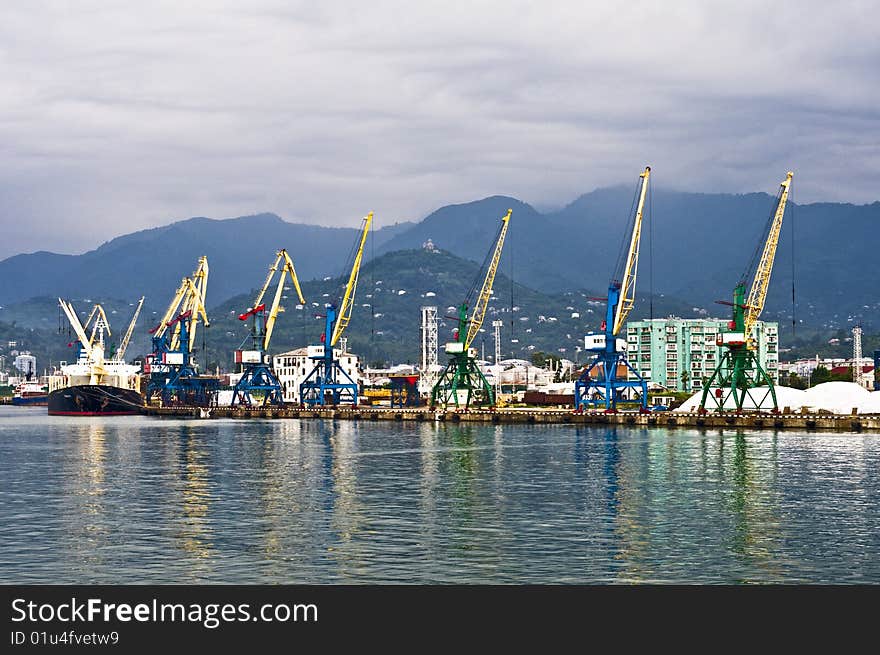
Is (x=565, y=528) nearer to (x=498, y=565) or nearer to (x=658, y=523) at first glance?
(x=658, y=523)

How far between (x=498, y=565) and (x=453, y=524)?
32.8 ft

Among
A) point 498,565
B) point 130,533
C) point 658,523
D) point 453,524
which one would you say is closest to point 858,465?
point 658,523

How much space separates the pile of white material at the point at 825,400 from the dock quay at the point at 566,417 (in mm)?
6000

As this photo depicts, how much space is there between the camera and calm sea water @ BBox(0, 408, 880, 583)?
39.8 m

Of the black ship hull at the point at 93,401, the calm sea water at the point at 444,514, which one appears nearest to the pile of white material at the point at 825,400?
the calm sea water at the point at 444,514

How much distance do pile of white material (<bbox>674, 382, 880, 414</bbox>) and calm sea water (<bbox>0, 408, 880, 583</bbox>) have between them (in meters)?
38.5

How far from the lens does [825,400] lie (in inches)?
5463

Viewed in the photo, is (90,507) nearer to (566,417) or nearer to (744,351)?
(744,351)

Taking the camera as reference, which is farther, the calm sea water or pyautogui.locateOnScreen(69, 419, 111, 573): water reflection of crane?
pyautogui.locateOnScreen(69, 419, 111, 573): water reflection of crane

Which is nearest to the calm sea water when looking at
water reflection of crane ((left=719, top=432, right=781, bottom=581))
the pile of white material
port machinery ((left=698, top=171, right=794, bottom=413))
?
water reflection of crane ((left=719, top=432, right=781, bottom=581))

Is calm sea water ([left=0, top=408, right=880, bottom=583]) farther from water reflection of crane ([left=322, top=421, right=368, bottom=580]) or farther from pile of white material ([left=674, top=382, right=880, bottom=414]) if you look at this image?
pile of white material ([left=674, top=382, right=880, bottom=414])

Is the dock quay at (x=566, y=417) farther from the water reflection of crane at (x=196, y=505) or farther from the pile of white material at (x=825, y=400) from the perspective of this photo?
the water reflection of crane at (x=196, y=505)

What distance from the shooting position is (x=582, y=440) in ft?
356
